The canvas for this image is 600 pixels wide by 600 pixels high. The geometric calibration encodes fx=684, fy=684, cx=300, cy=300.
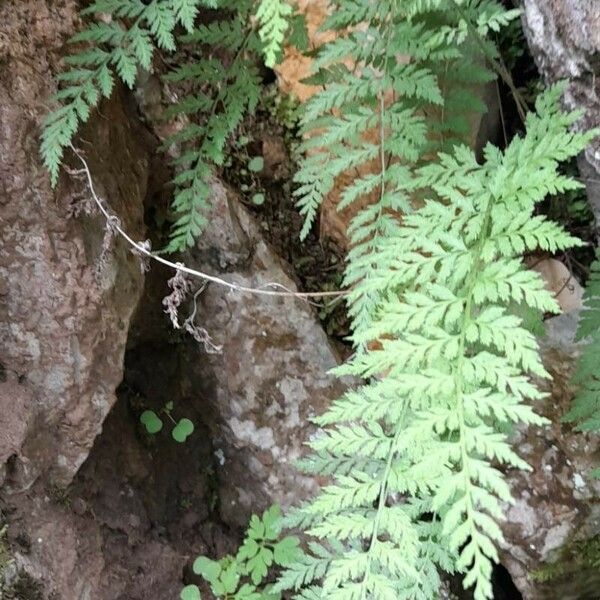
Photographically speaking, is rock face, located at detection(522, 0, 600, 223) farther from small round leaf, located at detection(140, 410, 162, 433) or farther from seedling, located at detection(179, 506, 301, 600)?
small round leaf, located at detection(140, 410, 162, 433)

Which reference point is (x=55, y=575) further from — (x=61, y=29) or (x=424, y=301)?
(x=61, y=29)

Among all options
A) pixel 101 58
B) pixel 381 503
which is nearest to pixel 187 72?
pixel 101 58

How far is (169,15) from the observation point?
260cm

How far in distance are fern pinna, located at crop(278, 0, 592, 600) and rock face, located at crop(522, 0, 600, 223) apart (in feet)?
0.60

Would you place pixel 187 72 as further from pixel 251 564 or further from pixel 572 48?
pixel 251 564

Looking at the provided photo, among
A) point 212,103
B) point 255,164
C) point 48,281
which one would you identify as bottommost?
point 48,281

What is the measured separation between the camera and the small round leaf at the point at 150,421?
3.44m

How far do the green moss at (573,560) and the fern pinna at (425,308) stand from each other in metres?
0.44

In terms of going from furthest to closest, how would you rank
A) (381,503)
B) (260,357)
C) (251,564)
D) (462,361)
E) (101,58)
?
(260,357)
(251,564)
(101,58)
(381,503)
(462,361)

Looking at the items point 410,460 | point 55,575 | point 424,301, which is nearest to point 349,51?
point 424,301

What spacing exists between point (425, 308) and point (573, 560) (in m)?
1.63

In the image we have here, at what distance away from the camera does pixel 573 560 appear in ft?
9.88

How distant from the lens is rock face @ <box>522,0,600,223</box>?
246 cm

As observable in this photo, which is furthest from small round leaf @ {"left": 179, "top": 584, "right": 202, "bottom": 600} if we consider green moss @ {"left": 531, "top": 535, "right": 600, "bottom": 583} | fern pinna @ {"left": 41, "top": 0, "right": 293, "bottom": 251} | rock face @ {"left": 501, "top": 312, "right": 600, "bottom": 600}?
fern pinna @ {"left": 41, "top": 0, "right": 293, "bottom": 251}
